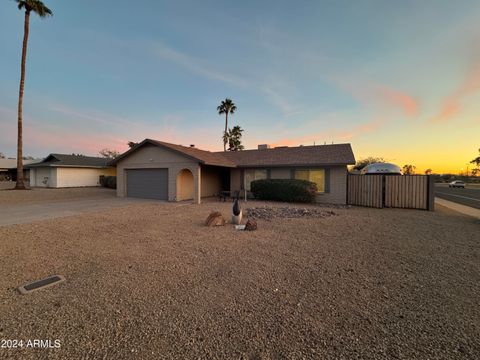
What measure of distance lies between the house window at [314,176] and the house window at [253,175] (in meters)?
2.55

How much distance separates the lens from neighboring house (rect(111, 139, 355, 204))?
13094 millimetres

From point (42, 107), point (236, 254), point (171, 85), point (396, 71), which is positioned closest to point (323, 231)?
point (236, 254)

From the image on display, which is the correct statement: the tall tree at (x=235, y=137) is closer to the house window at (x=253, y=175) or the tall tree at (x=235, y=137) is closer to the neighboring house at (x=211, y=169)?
the neighboring house at (x=211, y=169)

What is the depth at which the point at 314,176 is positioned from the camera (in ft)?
45.5

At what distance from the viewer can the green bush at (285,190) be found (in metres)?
13.1

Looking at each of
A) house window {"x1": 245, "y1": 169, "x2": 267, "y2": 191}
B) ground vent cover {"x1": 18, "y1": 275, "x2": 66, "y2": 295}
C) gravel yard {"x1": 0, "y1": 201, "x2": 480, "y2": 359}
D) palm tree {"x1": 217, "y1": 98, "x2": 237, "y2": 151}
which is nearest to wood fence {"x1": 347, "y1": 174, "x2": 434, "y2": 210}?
house window {"x1": 245, "y1": 169, "x2": 267, "y2": 191}

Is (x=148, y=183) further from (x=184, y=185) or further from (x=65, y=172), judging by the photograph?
(x=65, y=172)

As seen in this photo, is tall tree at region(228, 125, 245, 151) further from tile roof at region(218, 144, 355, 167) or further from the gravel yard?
the gravel yard

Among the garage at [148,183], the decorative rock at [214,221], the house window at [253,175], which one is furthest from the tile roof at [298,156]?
the decorative rock at [214,221]

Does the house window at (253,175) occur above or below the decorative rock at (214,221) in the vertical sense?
above

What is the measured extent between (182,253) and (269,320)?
9.24ft

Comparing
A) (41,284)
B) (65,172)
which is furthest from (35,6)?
(41,284)

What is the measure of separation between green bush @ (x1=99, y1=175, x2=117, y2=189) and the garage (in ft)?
32.8

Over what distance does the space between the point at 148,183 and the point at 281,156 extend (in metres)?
10.7
